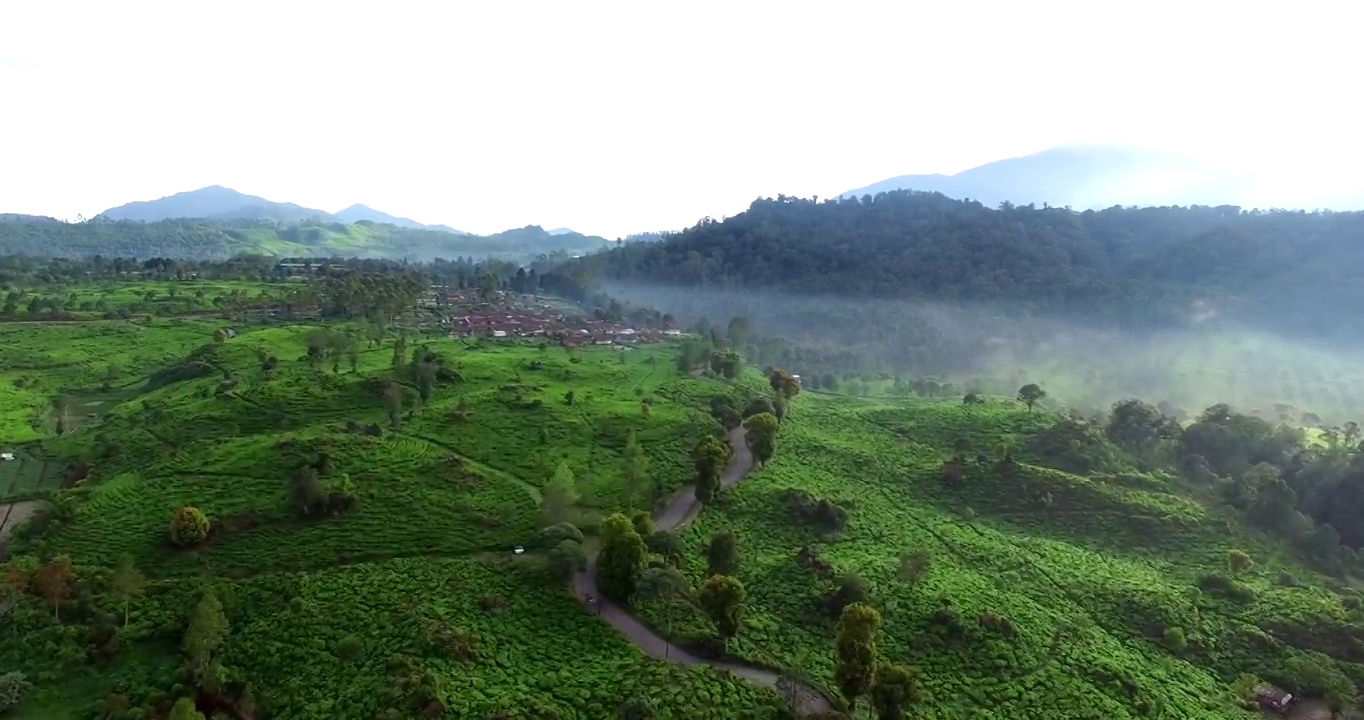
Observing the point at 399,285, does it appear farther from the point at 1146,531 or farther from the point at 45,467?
the point at 1146,531

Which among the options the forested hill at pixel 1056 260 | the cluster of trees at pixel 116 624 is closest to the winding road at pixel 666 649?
the cluster of trees at pixel 116 624

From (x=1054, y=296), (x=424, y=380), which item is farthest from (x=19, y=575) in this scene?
(x=1054, y=296)

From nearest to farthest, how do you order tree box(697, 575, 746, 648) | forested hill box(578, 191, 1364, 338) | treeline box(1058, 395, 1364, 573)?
tree box(697, 575, 746, 648) < treeline box(1058, 395, 1364, 573) < forested hill box(578, 191, 1364, 338)

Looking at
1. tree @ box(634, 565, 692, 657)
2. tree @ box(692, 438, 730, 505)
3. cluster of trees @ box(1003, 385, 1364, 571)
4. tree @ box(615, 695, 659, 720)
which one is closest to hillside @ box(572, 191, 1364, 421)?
cluster of trees @ box(1003, 385, 1364, 571)

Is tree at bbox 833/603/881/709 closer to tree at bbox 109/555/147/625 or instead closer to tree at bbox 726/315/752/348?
tree at bbox 109/555/147/625

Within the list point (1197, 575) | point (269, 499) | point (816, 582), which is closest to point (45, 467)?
point (269, 499)

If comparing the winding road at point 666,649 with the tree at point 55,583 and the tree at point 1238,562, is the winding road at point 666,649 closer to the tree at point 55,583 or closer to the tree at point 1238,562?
the tree at point 55,583

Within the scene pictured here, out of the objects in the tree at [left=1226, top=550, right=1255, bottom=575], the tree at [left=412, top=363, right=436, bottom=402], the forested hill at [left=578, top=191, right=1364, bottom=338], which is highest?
the forested hill at [left=578, top=191, right=1364, bottom=338]
